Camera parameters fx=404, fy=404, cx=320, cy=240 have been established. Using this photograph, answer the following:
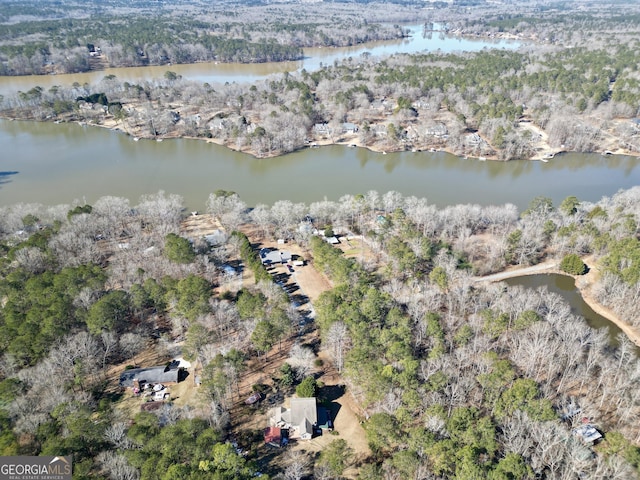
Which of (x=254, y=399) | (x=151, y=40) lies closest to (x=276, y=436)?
(x=254, y=399)

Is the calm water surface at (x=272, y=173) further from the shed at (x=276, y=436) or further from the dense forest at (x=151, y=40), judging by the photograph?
the dense forest at (x=151, y=40)

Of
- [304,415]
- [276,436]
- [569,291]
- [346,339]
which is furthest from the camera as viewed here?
[569,291]

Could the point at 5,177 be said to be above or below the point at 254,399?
above

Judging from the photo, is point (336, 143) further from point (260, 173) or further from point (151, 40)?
point (151, 40)

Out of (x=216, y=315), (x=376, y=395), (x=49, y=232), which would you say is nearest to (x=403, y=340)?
(x=376, y=395)

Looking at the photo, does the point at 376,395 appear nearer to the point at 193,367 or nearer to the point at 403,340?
the point at 403,340

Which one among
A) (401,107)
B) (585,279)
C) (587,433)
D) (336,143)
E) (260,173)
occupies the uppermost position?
(401,107)

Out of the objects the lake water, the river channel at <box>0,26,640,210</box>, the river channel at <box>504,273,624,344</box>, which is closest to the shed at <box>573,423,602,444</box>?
the river channel at <box>504,273,624,344</box>

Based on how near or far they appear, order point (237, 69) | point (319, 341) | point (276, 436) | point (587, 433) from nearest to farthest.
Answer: point (587, 433) → point (276, 436) → point (319, 341) → point (237, 69)

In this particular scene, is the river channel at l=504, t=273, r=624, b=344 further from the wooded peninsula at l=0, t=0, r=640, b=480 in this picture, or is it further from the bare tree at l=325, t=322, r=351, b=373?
the bare tree at l=325, t=322, r=351, b=373
